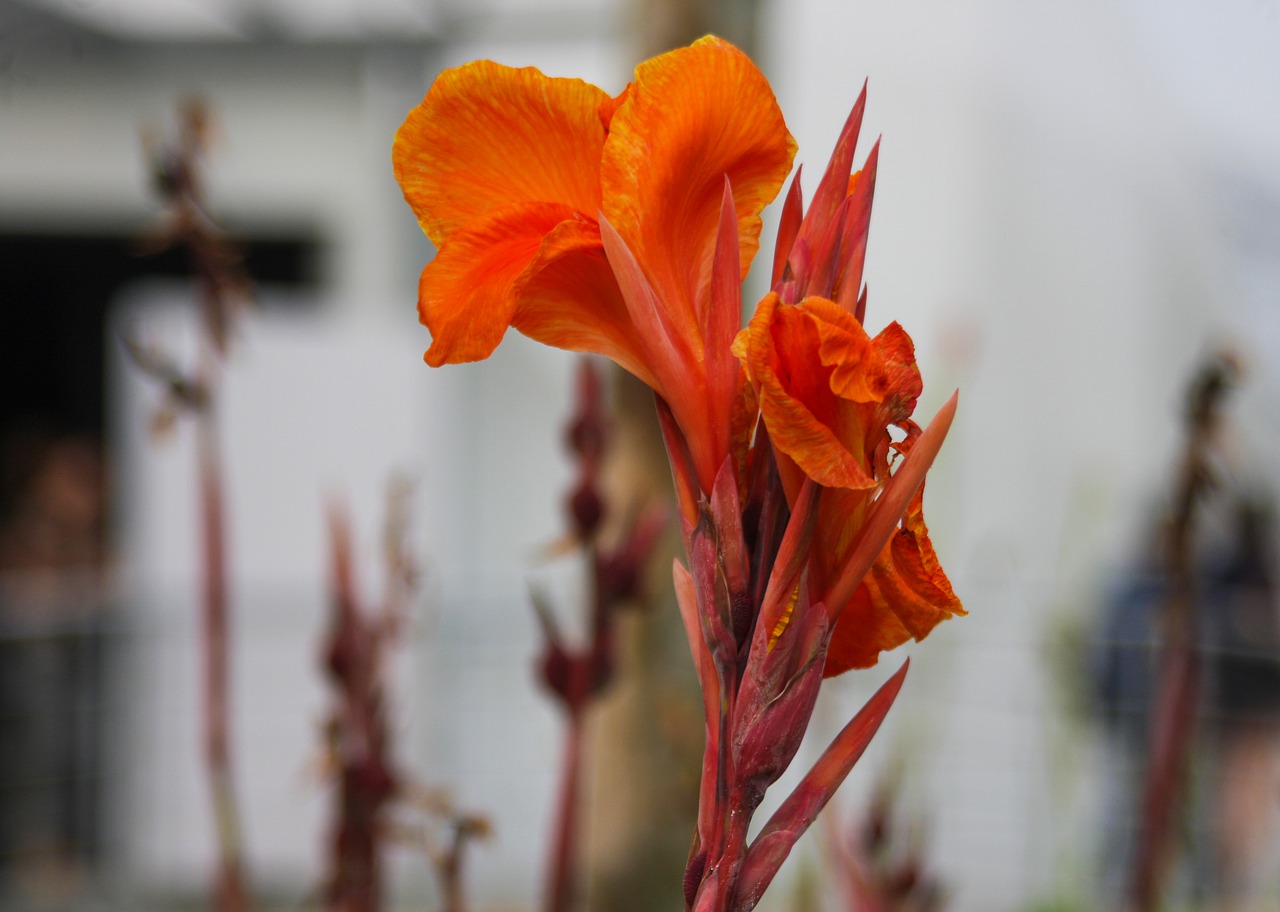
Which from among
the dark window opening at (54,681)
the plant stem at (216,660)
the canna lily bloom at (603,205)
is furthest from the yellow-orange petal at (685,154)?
the dark window opening at (54,681)

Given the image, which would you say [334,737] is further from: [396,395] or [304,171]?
[304,171]

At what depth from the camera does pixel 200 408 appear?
738 millimetres

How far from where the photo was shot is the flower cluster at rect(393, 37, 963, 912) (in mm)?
319

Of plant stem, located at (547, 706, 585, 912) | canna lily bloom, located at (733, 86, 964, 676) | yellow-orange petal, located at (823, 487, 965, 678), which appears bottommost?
plant stem, located at (547, 706, 585, 912)

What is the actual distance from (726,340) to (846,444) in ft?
0.15

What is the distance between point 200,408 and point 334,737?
0.22 m

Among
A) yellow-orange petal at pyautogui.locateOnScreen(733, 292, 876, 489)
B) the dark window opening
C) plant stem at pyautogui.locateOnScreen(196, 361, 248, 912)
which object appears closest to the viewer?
yellow-orange petal at pyautogui.locateOnScreen(733, 292, 876, 489)

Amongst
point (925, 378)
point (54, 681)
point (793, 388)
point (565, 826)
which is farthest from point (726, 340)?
point (54, 681)

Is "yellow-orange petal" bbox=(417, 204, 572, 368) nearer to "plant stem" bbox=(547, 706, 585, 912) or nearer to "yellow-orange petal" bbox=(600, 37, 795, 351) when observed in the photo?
"yellow-orange petal" bbox=(600, 37, 795, 351)

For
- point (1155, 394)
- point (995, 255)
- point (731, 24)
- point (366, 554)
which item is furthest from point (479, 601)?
point (731, 24)

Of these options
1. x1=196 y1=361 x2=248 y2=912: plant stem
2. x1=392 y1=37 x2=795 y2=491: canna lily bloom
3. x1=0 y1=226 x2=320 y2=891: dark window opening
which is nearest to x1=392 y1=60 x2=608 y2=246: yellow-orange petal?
x1=392 y1=37 x2=795 y2=491: canna lily bloom

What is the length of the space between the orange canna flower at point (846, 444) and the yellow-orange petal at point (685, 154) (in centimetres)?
4

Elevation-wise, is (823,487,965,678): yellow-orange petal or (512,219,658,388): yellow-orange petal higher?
(512,219,658,388): yellow-orange petal

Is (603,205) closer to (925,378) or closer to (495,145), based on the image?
(495,145)
